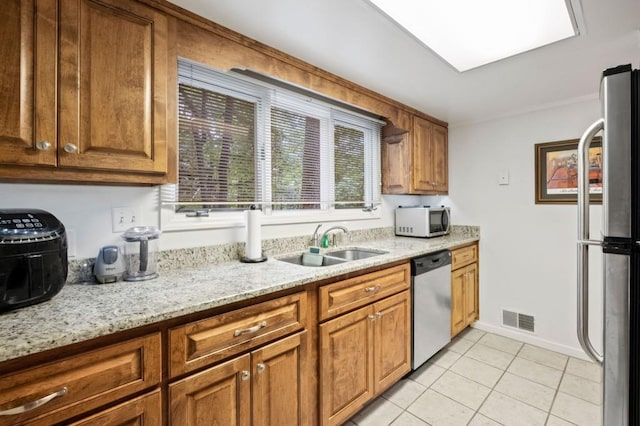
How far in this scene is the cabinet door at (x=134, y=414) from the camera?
0.85 meters

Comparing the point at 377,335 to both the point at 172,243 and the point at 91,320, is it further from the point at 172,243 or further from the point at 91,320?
the point at 91,320

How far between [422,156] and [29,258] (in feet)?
9.21

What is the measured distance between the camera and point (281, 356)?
1302 millimetres

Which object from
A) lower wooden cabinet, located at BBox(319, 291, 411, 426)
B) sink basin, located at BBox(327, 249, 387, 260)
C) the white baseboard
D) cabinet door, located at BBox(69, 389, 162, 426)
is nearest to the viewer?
cabinet door, located at BBox(69, 389, 162, 426)

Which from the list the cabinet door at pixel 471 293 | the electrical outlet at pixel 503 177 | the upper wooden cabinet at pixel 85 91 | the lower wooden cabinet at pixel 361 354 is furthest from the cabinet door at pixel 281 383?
the electrical outlet at pixel 503 177

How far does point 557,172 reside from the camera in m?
2.61

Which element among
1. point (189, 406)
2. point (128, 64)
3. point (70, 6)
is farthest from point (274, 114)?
point (189, 406)

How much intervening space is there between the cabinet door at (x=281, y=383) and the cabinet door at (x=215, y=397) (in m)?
0.04

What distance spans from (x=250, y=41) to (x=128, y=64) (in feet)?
2.11

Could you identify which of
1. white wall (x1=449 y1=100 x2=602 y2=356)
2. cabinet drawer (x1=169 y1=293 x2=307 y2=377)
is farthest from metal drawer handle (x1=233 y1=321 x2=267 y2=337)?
white wall (x1=449 y1=100 x2=602 y2=356)

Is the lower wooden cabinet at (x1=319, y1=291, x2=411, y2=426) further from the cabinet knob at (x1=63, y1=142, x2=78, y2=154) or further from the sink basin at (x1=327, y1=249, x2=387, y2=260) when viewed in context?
the cabinet knob at (x1=63, y1=142, x2=78, y2=154)

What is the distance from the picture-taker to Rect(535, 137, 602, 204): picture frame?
2541 millimetres

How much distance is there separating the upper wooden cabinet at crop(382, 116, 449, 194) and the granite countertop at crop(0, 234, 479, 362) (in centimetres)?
134

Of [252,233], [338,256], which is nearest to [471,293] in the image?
[338,256]
